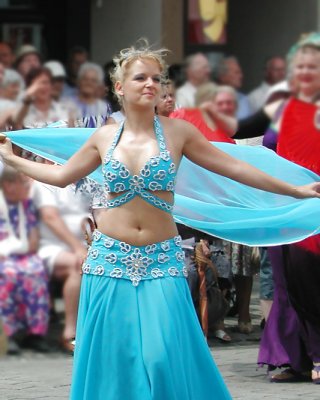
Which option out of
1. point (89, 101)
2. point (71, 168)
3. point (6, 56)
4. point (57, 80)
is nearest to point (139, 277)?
point (71, 168)

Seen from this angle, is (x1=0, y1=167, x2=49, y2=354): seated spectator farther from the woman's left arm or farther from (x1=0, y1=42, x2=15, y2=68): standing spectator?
(x1=0, y1=42, x2=15, y2=68): standing spectator

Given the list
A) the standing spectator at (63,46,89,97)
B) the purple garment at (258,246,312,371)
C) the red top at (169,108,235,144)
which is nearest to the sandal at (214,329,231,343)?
the purple garment at (258,246,312,371)

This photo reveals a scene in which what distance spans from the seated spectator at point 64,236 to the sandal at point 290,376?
4.37 feet

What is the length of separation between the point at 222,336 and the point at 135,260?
401 centimetres

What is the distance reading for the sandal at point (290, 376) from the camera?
7.73 m

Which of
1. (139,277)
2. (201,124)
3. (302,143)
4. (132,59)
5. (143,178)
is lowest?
(139,277)

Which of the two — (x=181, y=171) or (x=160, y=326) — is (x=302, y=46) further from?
(x=160, y=326)

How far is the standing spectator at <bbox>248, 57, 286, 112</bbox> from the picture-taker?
8098mm

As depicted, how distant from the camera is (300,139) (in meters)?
7.26

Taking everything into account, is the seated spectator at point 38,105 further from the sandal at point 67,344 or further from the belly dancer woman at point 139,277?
the belly dancer woman at point 139,277

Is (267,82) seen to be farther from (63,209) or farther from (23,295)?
(63,209)

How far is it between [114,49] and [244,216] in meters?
7.02

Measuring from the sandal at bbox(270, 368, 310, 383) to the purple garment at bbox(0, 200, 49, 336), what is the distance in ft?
5.08

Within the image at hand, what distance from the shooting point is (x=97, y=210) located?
7926mm
